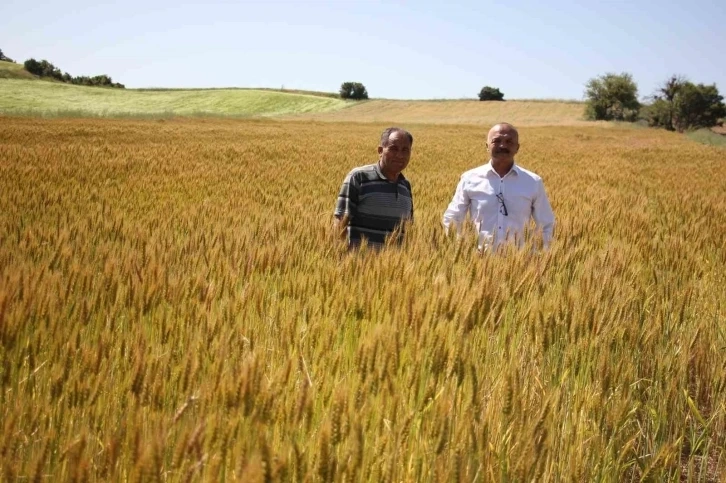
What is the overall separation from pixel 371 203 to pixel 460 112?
63.6 metres

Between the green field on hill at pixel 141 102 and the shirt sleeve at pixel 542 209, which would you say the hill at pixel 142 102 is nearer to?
the green field on hill at pixel 141 102

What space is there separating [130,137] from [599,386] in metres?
20.6

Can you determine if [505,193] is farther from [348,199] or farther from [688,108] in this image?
[688,108]

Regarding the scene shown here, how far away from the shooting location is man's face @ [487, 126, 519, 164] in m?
3.64

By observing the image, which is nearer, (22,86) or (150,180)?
(150,180)

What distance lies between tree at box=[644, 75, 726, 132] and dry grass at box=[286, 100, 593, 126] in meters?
8.90

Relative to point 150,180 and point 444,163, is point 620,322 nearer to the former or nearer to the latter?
point 150,180

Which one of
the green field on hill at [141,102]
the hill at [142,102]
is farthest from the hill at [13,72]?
the hill at [142,102]

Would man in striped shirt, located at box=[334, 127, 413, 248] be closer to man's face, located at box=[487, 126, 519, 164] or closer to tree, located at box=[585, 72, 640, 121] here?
man's face, located at box=[487, 126, 519, 164]

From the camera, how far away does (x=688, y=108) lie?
62.9 metres

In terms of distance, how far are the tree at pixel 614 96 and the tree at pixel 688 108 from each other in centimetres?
275

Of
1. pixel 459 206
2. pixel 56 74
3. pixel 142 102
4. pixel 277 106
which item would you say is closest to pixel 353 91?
pixel 277 106

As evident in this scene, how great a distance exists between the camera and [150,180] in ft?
25.7

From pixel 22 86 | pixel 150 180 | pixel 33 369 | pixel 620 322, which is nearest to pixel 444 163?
pixel 150 180
